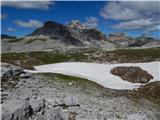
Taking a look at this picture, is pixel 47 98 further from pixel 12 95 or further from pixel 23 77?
pixel 23 77

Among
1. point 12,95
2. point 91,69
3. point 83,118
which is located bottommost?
point 83,118

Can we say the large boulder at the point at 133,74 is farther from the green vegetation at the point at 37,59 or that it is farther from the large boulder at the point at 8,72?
the green vegetation at the point at 37,59

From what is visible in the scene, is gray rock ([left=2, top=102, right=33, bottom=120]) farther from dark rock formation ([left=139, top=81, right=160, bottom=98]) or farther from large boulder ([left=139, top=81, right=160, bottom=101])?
dark rock formation ([left=139, top=81, right=160, bottom=98])

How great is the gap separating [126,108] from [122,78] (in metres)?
23.0

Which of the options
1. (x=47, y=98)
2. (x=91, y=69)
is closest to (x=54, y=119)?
(x=47, y=98)

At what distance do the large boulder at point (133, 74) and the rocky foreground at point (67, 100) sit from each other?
7608 mm

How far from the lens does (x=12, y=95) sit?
3388 cm

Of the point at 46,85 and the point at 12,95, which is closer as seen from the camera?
the point at 12,95

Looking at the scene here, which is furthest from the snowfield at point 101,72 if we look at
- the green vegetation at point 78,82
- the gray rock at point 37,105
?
the gray rock at point 37,105

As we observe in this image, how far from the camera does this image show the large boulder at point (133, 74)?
185 ft

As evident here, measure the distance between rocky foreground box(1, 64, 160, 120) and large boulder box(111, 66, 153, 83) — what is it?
7608 millimetres

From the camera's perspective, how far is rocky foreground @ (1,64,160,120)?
2953 centimetres

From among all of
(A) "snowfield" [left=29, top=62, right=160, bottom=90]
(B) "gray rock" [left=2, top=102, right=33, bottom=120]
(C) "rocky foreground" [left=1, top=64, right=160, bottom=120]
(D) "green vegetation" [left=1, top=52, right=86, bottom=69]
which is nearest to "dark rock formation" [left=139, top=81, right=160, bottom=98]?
(C) "rocky foreground" [left=1, top=64, right=160, bottom=120]

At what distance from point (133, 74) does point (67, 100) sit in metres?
26.9
